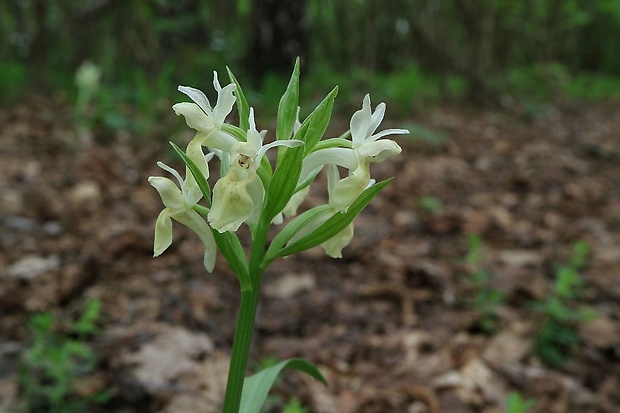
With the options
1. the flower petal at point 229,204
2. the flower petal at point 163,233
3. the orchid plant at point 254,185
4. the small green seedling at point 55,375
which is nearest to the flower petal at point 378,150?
the orchid plant at point 254,185

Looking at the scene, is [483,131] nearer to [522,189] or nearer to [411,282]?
[522,189]

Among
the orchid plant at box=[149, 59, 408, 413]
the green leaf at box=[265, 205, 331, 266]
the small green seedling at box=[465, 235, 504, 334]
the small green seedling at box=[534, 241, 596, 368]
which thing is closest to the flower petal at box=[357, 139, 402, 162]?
the orchid plant at box=[149, 59, 408, 413]

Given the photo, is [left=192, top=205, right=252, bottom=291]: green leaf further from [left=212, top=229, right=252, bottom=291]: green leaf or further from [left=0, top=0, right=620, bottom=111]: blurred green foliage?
[left=0, top=0, right=620, bottom=111]: blurred green foliage

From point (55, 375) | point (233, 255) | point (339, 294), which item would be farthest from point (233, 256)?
point (339, 294)

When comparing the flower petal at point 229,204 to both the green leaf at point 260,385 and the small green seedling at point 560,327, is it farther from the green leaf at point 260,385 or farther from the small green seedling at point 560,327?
the small green seedling at point 560,327

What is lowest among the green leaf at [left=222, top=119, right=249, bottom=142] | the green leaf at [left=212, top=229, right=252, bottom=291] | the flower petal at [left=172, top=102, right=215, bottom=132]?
the green leaf at [left=212, top=229, right=252, bottom=291]

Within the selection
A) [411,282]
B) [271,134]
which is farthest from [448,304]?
[271,134]

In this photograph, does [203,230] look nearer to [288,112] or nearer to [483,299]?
[288,112]
